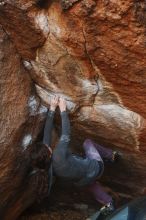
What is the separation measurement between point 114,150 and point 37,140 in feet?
2.71

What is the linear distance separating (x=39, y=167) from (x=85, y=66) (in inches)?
47.2

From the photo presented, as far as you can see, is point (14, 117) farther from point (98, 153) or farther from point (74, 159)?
point (98, 153)

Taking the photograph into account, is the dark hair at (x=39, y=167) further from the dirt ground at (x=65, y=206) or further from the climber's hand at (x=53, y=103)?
the dirt ground at (x=65, y=206)

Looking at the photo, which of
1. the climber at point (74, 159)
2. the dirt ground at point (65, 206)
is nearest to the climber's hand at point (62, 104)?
the climber at point (74, 159)

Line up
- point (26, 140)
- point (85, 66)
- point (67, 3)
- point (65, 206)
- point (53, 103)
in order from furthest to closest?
1. point (65, 206)
2. point (26, 140)
3. point (53, 103)
4. point (85, 66)
5. point (67, 3)

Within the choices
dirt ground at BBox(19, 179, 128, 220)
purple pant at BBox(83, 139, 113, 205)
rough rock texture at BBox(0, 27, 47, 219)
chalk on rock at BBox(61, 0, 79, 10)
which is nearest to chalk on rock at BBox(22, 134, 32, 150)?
rough rock texture at BBox(0, 27, 47, 219)

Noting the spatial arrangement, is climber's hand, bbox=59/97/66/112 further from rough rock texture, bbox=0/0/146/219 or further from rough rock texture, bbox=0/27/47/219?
rough rock texture, bbox=0/27/47/219

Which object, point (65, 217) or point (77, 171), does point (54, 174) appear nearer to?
point (77, 171)

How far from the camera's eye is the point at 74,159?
4324 mm

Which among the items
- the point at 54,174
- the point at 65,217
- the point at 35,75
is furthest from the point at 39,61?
the point at 65,217

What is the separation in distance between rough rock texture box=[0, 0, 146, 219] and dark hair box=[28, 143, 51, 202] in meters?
0.24

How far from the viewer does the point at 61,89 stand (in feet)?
13.6

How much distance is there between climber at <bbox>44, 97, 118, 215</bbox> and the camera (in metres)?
4.20

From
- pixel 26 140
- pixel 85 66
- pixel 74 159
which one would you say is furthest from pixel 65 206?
pixel 85 66
